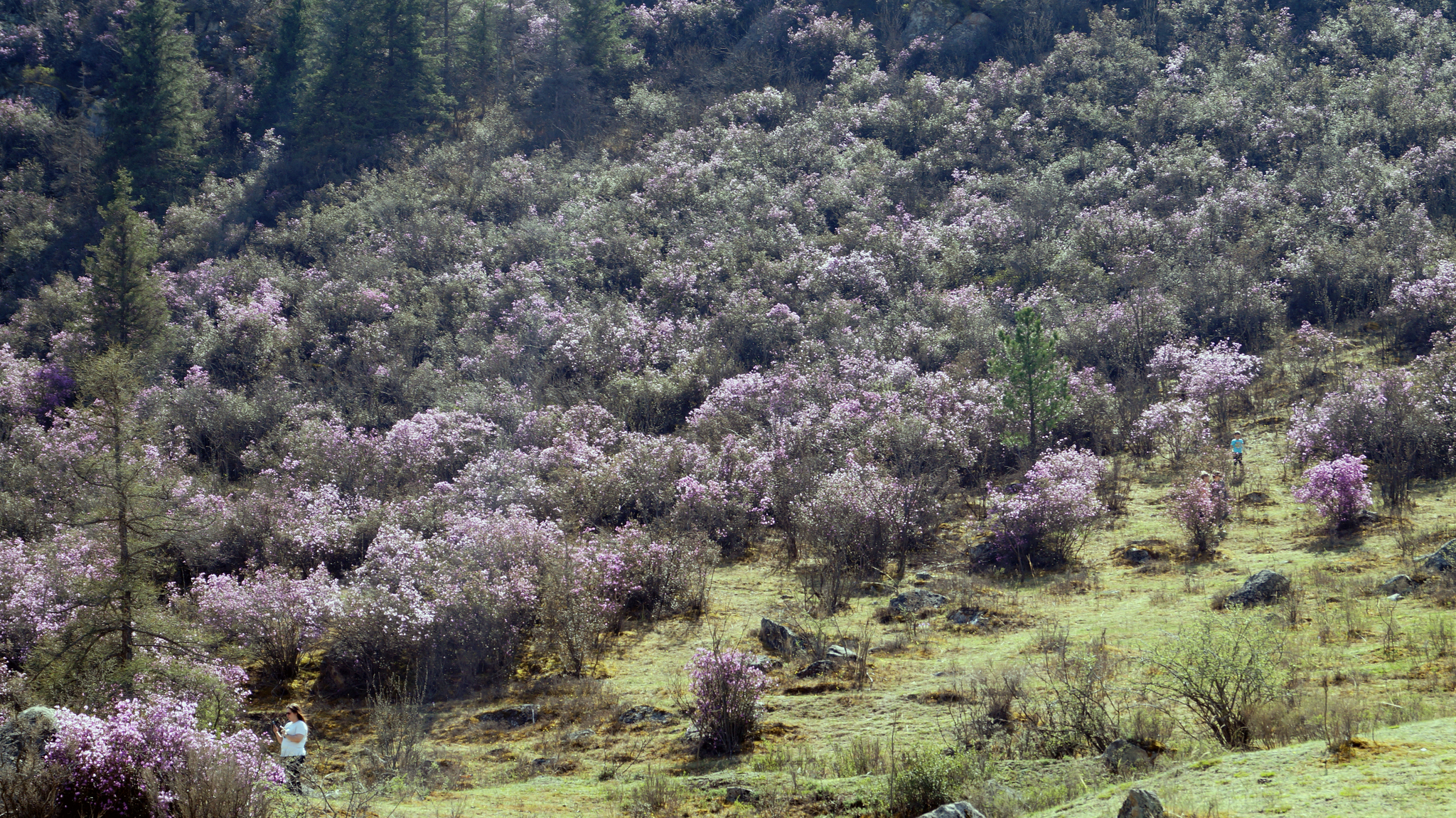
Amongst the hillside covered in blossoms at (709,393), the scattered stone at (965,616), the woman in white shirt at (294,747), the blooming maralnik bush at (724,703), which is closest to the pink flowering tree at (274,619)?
the hillside covered in blossoms at (709,393)

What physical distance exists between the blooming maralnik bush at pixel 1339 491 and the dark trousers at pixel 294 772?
1427cm

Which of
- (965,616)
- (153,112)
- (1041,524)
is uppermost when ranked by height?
(153,112)

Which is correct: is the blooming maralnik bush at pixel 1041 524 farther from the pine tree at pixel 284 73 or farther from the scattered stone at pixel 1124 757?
the pine tree at pixel 284 73

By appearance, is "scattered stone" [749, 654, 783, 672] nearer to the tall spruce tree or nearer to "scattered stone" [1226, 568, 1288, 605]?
"scattered stone" [1226, 568, 1288, 605]

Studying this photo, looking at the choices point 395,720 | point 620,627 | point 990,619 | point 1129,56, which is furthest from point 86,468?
point 1129,56

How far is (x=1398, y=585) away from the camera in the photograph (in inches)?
442

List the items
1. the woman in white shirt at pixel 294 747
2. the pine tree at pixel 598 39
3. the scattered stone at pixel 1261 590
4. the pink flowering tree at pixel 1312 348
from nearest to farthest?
the woman in white shirt at pixel 294 747 < the scattered stone at pixel 1261 590 < the pink flowering tree at pixel 1312 348 < the pine tree at pixel 598 39

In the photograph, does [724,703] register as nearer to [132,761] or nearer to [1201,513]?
[132,761]

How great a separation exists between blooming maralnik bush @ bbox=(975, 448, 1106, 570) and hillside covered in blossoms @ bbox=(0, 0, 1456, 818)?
83 mm

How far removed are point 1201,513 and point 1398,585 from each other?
3483mm

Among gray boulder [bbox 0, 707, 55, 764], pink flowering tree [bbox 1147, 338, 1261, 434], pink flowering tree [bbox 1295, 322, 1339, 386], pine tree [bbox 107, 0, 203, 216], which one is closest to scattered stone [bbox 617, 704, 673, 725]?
gray boulder [bbox 0, 707, 55, 764]

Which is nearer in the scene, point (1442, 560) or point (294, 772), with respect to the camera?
point (294, 772)

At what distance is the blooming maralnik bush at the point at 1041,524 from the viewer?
50.0ft

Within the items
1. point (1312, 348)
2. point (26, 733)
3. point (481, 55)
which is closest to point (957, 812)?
point (26, 733)
